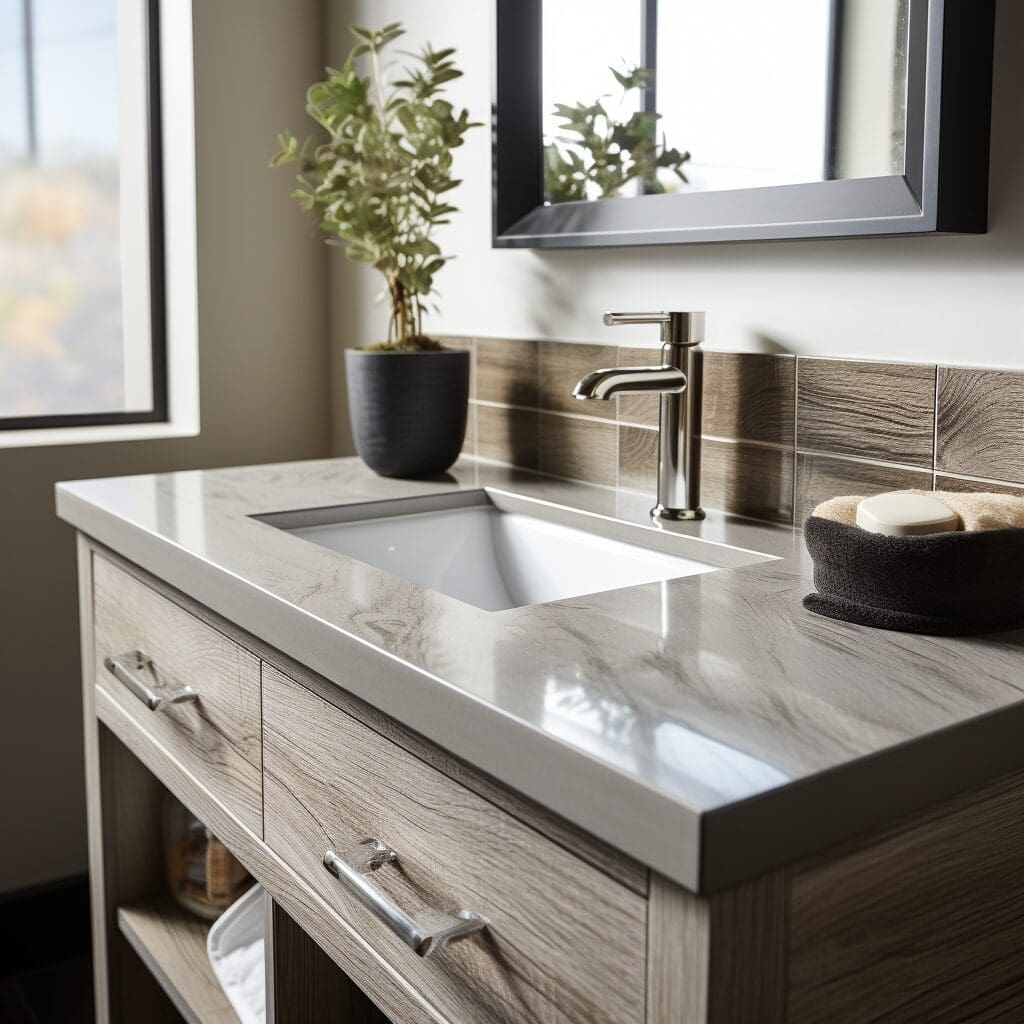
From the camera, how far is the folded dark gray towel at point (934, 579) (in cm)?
73

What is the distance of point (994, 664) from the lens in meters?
0.70

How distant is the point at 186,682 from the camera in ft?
3.69

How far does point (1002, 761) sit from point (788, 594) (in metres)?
0.25

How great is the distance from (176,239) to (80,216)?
0.24 meters

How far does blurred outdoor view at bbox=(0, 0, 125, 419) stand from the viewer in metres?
1.91

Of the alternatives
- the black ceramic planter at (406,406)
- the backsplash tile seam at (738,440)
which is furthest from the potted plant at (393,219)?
the backsplash tile seam at (738,440)

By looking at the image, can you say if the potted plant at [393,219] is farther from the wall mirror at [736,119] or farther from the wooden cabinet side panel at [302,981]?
the wooden cabinet side panel at [302,981]

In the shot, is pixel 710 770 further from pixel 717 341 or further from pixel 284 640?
pixel 717 341

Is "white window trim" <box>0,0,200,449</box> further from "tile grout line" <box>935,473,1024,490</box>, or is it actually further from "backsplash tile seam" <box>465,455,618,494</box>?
"tile grout line" <box>935,473,1024,490</box>

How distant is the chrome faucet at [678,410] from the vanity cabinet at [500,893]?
450 millimetres

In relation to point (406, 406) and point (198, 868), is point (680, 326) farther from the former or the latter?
point (198, 868)

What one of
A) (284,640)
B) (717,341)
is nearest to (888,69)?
(717,341)

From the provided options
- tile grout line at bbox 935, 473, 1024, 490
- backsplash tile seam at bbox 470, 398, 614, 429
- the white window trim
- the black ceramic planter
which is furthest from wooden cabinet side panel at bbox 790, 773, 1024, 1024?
the white window trim

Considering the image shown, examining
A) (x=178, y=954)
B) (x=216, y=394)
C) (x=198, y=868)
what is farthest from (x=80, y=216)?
(x=178, y=954)
